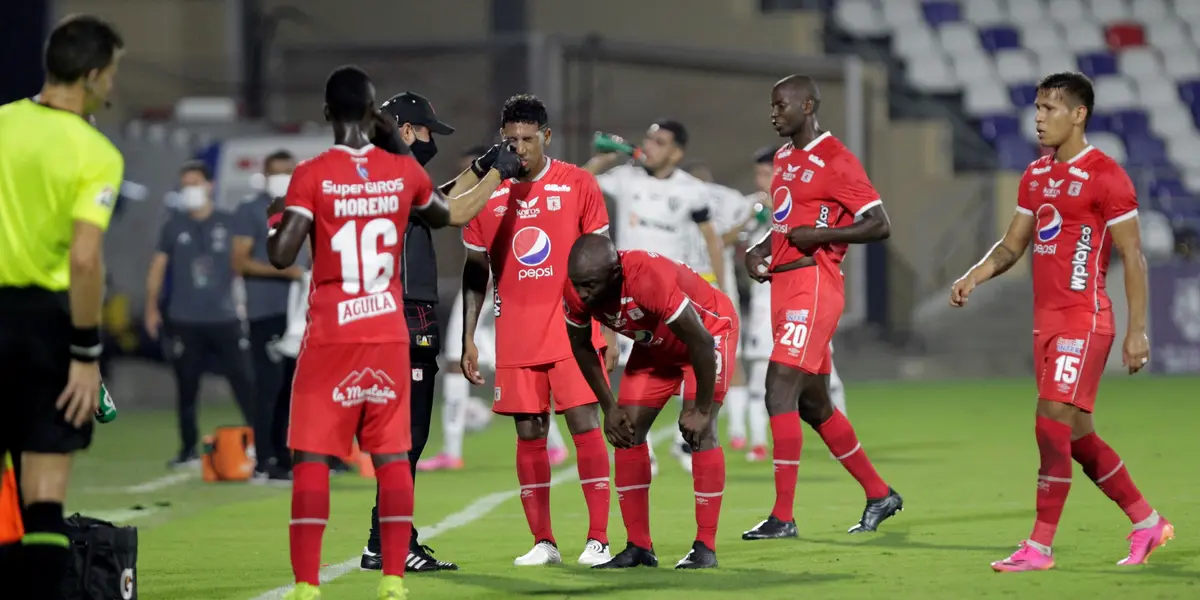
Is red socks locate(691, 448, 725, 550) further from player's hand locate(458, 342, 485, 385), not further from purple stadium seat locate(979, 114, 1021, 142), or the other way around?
purple stadium seat locate(979, 114, 1021, 142)

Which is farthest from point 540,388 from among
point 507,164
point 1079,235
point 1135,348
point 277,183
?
point 277,183

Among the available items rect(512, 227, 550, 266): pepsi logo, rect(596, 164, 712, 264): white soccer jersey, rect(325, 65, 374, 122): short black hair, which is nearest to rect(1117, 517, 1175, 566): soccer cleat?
rect(512, 227, 550, 266): pepsi logo

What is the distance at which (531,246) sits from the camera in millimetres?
7898

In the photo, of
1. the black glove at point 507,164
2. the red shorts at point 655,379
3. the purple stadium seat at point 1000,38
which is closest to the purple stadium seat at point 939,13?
the purple stadium seat at point 1000,38

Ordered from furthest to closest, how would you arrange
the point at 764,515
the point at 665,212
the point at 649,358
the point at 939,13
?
the point at 939,13, the point at 665,212, the point at 764,515, the point at 649,358

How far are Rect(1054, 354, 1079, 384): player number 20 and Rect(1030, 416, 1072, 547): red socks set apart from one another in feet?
0.61


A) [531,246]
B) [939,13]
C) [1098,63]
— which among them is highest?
[939,13]

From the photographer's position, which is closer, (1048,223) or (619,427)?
(619,427)

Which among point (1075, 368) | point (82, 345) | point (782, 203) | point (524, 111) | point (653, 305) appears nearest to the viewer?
point (82, 345)

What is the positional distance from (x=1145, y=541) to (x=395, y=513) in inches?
130

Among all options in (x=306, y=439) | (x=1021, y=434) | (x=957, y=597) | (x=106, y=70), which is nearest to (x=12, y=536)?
(x=306, y=439)

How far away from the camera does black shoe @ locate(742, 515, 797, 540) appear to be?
8617mm

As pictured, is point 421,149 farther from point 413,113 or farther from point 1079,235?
point 1079,235

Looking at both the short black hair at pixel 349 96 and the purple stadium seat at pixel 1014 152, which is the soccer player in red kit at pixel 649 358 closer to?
the short black hair at pixel 349 96
